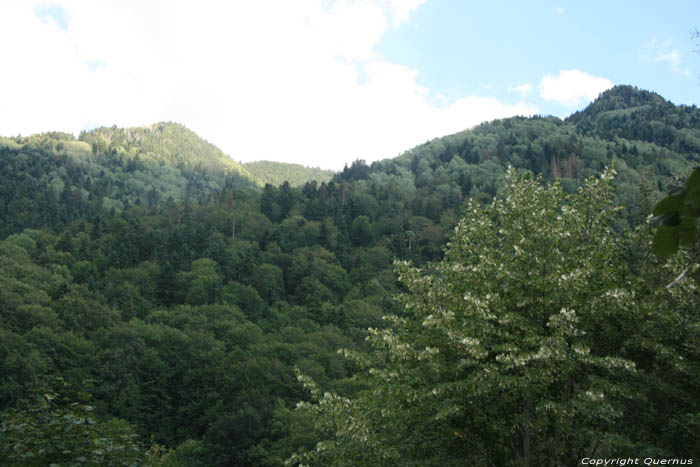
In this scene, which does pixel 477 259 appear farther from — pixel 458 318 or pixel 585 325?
pixel 585 325

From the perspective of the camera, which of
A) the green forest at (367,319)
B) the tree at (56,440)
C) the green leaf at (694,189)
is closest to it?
the green leaf at (694,189)

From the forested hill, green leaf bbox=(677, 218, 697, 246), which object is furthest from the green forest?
the forested hill

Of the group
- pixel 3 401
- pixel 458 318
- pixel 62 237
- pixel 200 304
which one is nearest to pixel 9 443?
pixel 458 318

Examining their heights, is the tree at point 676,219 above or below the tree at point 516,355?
above

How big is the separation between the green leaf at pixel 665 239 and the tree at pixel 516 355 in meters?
8.43

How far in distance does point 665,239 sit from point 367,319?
7879cm

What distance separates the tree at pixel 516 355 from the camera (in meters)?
10.4

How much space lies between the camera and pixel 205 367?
65812mm

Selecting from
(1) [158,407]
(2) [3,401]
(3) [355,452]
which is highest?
(3) [355,452]

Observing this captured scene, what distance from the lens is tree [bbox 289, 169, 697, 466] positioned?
10.4 m

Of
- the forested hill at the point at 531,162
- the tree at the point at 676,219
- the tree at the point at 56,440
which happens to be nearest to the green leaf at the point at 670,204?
the tree at the point at 676,219

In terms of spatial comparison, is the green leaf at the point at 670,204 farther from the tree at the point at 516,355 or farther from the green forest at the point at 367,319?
the tree at the point at 516,355

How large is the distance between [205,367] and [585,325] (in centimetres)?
6077

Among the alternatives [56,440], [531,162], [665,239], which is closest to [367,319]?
[56,440]
